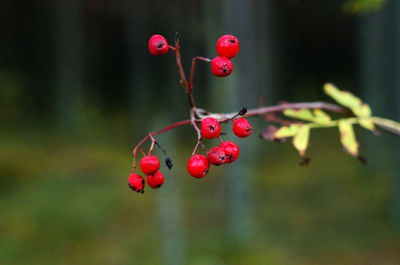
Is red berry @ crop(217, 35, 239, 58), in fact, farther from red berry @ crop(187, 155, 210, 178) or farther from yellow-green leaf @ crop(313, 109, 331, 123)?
yellow-green leaf @ crop(313, 109, 331, 123)

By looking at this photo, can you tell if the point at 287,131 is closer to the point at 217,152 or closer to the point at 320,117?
the point at 320,117

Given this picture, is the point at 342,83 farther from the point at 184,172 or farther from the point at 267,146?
the point at 184,172

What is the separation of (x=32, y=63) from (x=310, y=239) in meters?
15.3

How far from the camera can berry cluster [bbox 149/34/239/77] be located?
1.09 m

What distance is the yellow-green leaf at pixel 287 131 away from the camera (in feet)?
4.94

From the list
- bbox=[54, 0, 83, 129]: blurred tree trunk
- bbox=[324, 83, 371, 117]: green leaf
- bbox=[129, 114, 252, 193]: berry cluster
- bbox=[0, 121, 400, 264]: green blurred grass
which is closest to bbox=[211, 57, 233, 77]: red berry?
bbox=[129, 114, 252, 193]: berry cluster

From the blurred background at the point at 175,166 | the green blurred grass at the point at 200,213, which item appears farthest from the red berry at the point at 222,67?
the green blurred grass at the point at 200,213

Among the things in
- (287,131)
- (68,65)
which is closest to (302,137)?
(287,131)

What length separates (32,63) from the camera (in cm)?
1778

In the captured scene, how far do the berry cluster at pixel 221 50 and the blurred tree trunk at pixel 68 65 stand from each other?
1289 centimetres

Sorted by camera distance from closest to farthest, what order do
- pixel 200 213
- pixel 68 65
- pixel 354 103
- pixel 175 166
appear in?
pixel 354 103 < pixel 200 213 < pixel 175 166 < pixel 68 65

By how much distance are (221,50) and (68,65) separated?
43.0ft

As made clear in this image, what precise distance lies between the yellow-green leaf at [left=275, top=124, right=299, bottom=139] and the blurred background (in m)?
0.77

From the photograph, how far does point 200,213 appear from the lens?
24.2 feet
